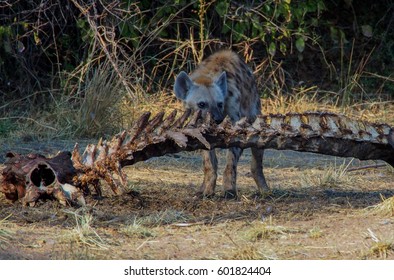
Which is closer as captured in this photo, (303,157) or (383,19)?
(303,157)

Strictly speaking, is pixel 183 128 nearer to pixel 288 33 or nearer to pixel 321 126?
pixel 321 126

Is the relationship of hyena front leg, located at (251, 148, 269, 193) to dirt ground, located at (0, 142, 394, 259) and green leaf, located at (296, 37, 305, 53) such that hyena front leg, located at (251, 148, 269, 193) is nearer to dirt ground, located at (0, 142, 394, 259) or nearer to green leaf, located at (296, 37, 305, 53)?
dirt ground, located at (0, 142, 394, 259)

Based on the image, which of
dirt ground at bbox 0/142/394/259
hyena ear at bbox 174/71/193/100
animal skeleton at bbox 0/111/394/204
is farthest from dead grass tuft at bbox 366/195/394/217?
hyena ear at bbox 174/71/193/100

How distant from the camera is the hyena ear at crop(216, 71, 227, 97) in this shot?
6.15 meters

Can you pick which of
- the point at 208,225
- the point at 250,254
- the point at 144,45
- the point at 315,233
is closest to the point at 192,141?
the point at 208,225

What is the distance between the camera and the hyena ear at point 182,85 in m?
6.33

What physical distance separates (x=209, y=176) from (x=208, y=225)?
121 centimetres

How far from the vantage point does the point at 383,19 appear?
10922mm

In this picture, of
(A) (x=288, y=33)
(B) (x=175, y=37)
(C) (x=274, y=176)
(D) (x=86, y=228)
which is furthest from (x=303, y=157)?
(D) (x=86, y=228)

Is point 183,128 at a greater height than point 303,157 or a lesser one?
greater

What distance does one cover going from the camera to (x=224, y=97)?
6.20 metres

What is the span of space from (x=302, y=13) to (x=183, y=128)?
4.94 meters

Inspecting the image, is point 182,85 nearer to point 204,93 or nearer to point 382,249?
point 204,93

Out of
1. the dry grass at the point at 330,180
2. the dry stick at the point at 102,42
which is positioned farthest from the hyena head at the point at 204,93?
the dry stick at the point at 102,42
